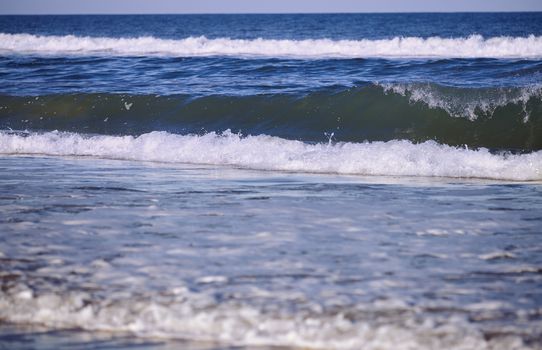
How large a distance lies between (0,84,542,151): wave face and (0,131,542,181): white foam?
2.37m

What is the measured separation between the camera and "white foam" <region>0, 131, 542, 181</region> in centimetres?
773

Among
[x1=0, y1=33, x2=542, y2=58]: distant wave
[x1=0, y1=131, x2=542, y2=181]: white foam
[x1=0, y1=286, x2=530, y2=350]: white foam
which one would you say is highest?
[x1=0, y1=33, x2=542, y2=58]: distant wave

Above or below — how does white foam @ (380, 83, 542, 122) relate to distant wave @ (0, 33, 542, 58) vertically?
below

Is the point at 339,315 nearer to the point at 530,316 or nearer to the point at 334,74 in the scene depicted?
the point at 530,316

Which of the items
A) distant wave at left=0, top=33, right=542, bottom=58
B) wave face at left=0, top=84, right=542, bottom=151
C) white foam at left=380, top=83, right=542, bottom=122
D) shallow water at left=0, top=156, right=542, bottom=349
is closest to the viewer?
shallow water at left=0, top=156, right=542, bottom=349

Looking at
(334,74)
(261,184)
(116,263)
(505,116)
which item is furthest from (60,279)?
(334,74)

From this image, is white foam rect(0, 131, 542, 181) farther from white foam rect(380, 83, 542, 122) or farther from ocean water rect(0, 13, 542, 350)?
white foam rect(380, 83, 542, 122)

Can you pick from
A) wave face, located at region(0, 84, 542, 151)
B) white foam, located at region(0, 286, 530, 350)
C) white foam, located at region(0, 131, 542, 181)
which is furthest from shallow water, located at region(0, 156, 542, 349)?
wave face, located at region(0, 84, 542, 151)

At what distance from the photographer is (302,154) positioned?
851cm

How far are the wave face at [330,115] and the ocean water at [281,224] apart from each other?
4 cm

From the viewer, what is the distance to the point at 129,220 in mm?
5262

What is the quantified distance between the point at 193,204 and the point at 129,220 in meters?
0.70

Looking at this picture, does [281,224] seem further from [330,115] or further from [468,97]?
[468,97]

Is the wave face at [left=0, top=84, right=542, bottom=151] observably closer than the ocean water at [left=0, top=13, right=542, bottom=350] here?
No
